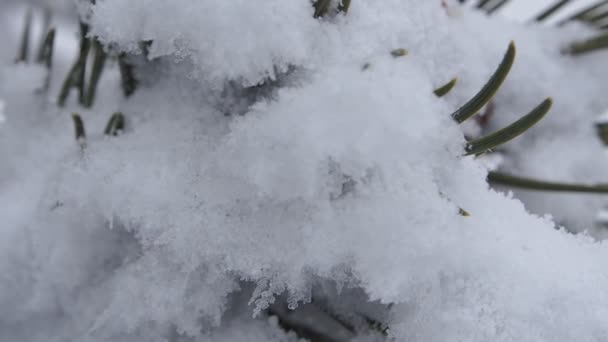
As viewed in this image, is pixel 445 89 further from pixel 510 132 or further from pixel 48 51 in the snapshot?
pixel 48 51

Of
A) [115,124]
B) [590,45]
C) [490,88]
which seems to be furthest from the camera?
[590,45]

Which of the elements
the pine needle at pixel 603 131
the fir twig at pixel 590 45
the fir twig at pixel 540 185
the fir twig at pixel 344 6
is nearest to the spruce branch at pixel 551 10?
the fir twig at pixel 590 45

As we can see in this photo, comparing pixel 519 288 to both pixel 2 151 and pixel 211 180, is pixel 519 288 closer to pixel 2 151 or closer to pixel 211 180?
pixel 211 180

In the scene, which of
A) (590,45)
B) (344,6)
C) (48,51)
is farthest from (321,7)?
(590,45)

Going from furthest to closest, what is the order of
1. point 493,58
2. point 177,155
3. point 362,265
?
point 493,58 → point 177,155 → point 362,265

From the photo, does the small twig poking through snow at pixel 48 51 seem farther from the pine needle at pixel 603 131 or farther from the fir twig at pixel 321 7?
the pine needle at pixel 603 131

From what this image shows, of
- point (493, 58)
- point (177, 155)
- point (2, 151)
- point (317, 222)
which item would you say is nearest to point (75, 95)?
point (2, 151)

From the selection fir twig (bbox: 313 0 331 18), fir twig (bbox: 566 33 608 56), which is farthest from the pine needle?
fir twig (bbox: 313 0 331 18)
